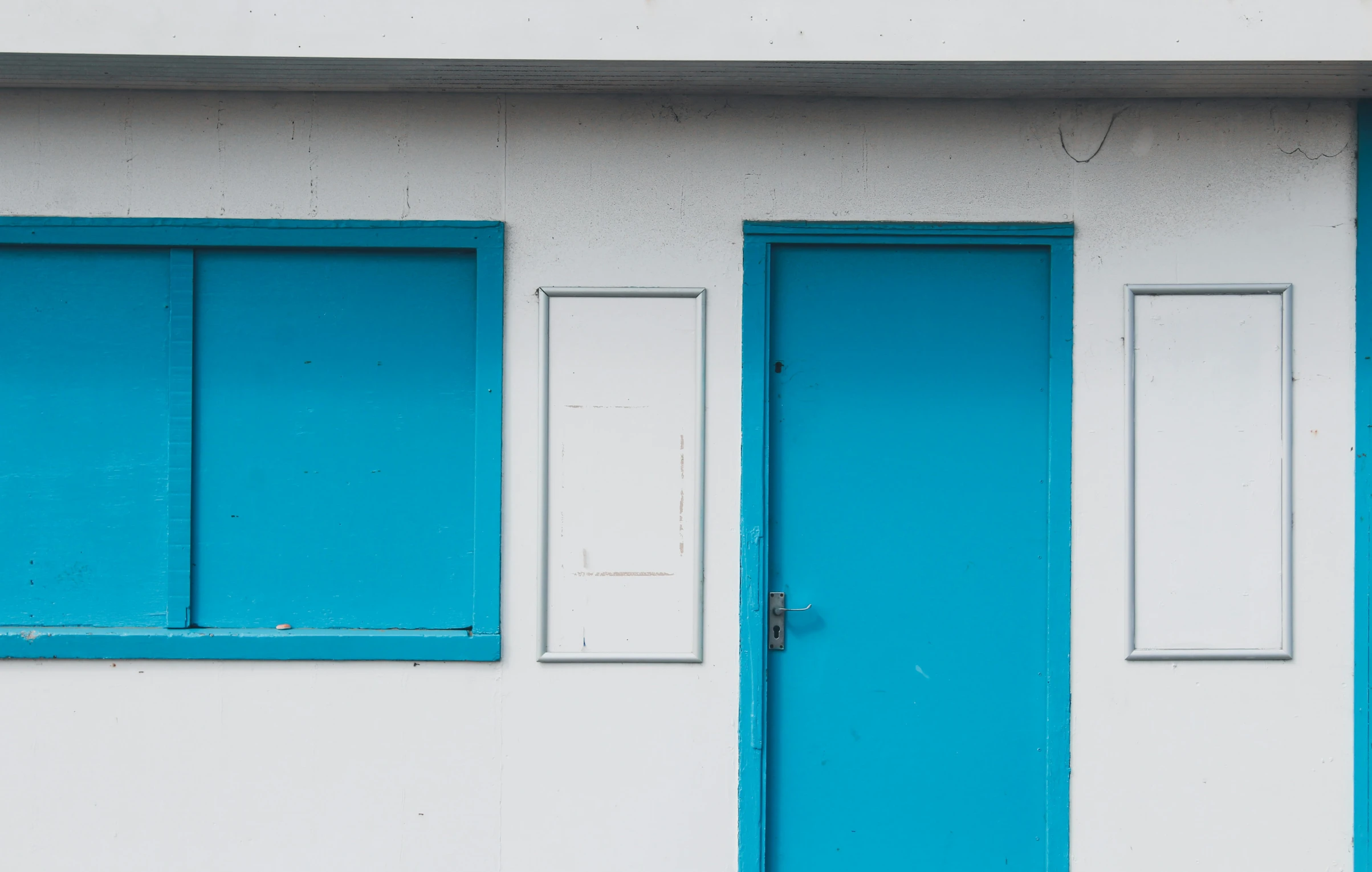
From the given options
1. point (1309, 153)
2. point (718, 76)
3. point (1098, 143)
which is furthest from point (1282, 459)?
point (718, 76)

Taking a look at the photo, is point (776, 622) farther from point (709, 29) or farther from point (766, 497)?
point (709, 29)

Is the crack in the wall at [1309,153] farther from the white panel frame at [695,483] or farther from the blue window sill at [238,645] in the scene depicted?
the blue window sill at [238,645]

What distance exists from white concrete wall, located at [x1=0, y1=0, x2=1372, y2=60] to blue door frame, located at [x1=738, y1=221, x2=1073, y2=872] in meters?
0.55

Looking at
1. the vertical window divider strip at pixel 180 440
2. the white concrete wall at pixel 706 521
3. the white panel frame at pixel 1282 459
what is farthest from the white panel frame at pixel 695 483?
the white panel frame at pixel 1282 459

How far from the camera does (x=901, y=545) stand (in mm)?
2953

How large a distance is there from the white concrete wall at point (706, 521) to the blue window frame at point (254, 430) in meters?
0.12

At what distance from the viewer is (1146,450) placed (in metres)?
2.90

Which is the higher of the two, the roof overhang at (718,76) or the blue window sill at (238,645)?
the roof overhang at (718,76)

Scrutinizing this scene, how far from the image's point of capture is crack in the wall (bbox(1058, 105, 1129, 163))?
9.51 feet

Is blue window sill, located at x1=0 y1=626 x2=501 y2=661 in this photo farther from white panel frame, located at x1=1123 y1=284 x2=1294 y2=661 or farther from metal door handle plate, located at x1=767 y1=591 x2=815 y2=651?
white panel frame, located at x1=1123 y1=284 x2=1294 y2=661

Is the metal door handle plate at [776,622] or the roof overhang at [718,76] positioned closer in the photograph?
the roof overhang at [718,76]

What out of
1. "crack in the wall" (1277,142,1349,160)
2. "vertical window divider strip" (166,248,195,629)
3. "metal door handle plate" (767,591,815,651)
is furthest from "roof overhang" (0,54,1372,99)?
"metal door handle plate" (767,591,815,651)

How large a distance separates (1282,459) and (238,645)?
347 cm

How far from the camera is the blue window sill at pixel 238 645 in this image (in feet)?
9.36
